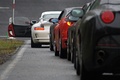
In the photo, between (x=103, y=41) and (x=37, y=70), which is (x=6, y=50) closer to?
(x=37, y=70)

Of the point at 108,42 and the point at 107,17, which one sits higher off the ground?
the point at 107,17

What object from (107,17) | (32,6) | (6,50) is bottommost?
(6,50)

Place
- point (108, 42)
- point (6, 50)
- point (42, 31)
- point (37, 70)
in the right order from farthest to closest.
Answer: point (42, 31) < point (6, 50) < point (37, 70) < point (108, 42)

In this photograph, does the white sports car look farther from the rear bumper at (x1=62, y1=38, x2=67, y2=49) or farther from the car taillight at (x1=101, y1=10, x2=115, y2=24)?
the car taillight at (x1=101, y1=10, x2=115, y2=24)

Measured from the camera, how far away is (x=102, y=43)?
29.8ft

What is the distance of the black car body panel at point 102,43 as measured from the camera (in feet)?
29.6

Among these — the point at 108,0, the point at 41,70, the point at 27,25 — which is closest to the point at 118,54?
the point at 108,0

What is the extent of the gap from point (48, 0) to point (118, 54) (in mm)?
52930

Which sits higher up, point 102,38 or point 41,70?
point 102,38

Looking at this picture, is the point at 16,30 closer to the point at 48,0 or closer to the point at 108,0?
the point at 108,0

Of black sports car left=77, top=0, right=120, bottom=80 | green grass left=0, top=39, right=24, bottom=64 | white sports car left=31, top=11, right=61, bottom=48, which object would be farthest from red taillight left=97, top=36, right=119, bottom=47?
white sports car left=31, top=11, right=61, bottom=48

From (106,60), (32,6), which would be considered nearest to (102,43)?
(106,60)

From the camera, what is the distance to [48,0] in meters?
61.7

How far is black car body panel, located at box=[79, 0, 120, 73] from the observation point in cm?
902
